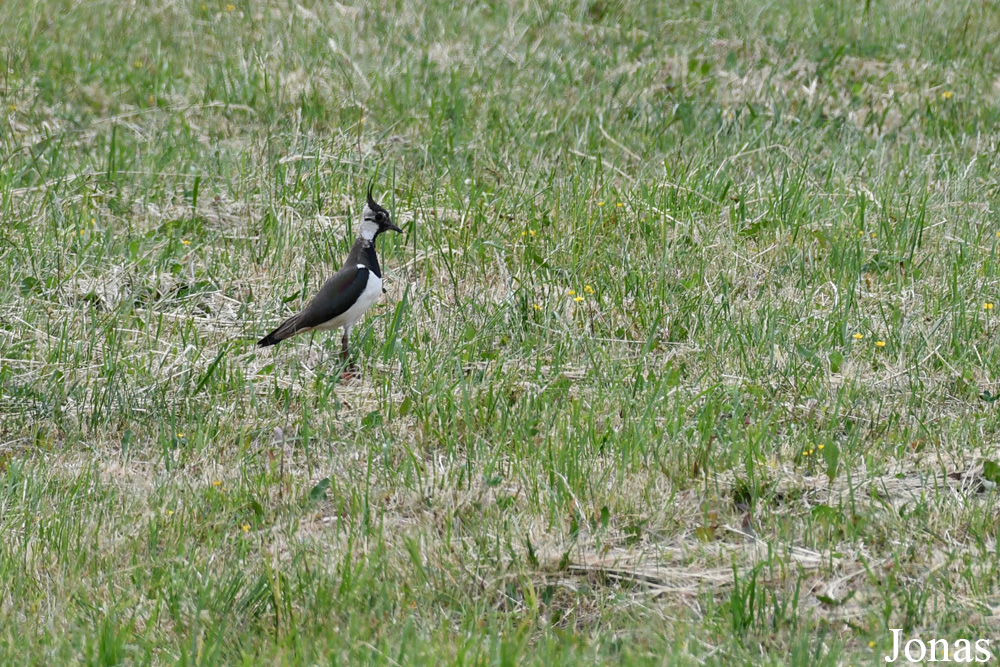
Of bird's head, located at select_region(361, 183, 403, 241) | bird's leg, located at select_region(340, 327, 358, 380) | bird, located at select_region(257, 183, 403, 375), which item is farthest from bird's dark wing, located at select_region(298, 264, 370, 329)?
bird's head, located at select_region(361, 183, 403, 241)

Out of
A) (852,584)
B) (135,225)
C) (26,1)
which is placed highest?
(26,1)

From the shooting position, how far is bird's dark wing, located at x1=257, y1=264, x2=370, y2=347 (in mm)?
5273

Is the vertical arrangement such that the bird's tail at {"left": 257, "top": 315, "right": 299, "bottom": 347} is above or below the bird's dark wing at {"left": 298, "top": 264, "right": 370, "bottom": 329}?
below

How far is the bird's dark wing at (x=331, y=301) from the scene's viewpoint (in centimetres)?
527

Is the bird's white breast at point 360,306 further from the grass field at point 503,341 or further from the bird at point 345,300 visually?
the grass field at point 503,341

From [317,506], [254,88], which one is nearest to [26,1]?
[254,88]

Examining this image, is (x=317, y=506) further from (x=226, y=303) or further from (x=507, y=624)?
(x=226, y=303)

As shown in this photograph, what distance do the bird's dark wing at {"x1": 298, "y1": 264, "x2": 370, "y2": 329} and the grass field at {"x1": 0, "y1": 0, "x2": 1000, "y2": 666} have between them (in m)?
0.24

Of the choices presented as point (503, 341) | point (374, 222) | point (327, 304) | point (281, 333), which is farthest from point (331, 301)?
point (503, 341)

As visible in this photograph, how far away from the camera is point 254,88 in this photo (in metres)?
8.30

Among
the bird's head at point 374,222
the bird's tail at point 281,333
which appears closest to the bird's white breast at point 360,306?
the bird's tail at point 281,333

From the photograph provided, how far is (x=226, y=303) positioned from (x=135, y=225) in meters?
1.00

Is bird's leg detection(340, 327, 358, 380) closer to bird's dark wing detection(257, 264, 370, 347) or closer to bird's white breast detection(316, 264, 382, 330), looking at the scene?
bird's white breast detection(316, 264, 382, 330)

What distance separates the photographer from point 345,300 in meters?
5.30
